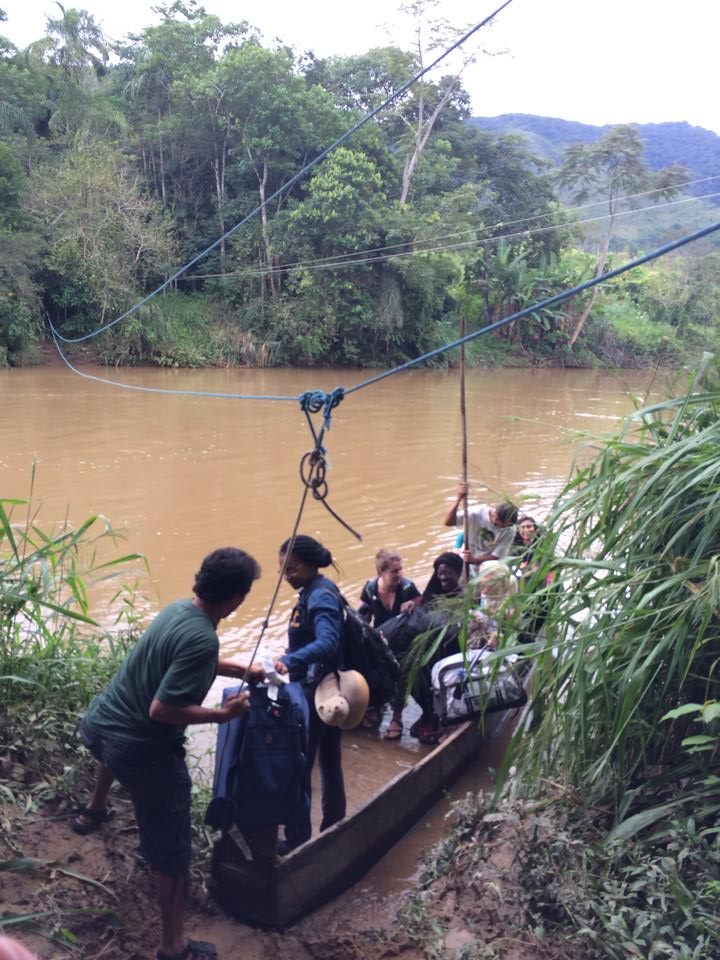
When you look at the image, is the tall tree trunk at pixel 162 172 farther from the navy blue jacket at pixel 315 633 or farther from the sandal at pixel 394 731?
the navy blue jacket at pixel 315 633

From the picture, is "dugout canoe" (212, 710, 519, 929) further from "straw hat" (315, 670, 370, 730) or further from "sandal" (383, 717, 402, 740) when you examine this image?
"sandal" (383, 717, 402, 740)

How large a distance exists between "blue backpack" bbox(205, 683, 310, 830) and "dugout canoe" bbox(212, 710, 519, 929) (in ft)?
0.30

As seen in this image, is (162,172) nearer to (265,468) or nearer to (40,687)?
(265,468)

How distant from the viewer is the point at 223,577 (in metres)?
2.69

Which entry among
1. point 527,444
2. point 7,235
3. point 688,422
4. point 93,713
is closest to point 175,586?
point 93,713

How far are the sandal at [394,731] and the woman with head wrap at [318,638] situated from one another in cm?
124

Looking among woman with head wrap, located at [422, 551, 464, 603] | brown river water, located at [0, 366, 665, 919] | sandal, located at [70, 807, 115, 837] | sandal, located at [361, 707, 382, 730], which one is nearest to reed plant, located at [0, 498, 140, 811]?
sandal, located at [70, 807, 115, 837]

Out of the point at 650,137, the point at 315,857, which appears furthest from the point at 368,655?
the point at 650,137

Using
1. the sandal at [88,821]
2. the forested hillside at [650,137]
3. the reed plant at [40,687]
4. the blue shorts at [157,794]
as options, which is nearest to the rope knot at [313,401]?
the reed plant at [40,687]

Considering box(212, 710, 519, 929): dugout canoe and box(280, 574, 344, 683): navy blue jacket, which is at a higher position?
box(280, 574, 344, 683): navy blue jacket

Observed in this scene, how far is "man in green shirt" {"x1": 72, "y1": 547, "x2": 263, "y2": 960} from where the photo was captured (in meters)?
2.60

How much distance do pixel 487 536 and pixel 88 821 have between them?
3.21 m

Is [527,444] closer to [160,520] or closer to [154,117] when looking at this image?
[160,520]

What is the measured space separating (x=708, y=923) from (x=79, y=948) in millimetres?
1909
